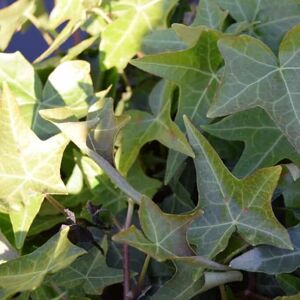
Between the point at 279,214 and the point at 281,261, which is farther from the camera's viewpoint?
the point at 279,214

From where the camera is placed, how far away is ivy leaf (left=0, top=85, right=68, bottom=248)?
2.00 feet

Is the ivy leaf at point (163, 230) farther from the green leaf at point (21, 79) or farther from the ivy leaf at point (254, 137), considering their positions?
the green leaf at point (21, 79)

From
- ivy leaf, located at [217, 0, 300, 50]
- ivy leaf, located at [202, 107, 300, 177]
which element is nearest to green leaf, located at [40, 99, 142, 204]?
ivy leaf, located at [202, 107, 300, 177]

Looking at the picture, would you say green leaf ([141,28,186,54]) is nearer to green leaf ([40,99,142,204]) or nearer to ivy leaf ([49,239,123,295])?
green leaf ([40,99,142,204])

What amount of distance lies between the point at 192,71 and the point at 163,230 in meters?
0.20

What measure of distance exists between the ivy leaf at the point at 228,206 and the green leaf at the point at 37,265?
0.11 meters

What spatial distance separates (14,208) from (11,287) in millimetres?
90

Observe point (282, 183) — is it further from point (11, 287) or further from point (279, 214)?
point (11, 287)

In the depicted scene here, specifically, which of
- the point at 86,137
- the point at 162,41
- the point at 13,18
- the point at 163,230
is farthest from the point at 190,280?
the point at 13,18

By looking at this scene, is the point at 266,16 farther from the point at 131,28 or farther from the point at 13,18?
the point at 13,18

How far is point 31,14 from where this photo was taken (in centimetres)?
85

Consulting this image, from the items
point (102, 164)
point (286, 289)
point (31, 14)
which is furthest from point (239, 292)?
point (31, 14)

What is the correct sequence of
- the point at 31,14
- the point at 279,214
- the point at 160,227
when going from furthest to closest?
1. the point at 31,14
2. the point at 279,214
3. the point at 160,227

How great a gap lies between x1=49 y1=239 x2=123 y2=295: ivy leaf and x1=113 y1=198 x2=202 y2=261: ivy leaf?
0.08 metres
